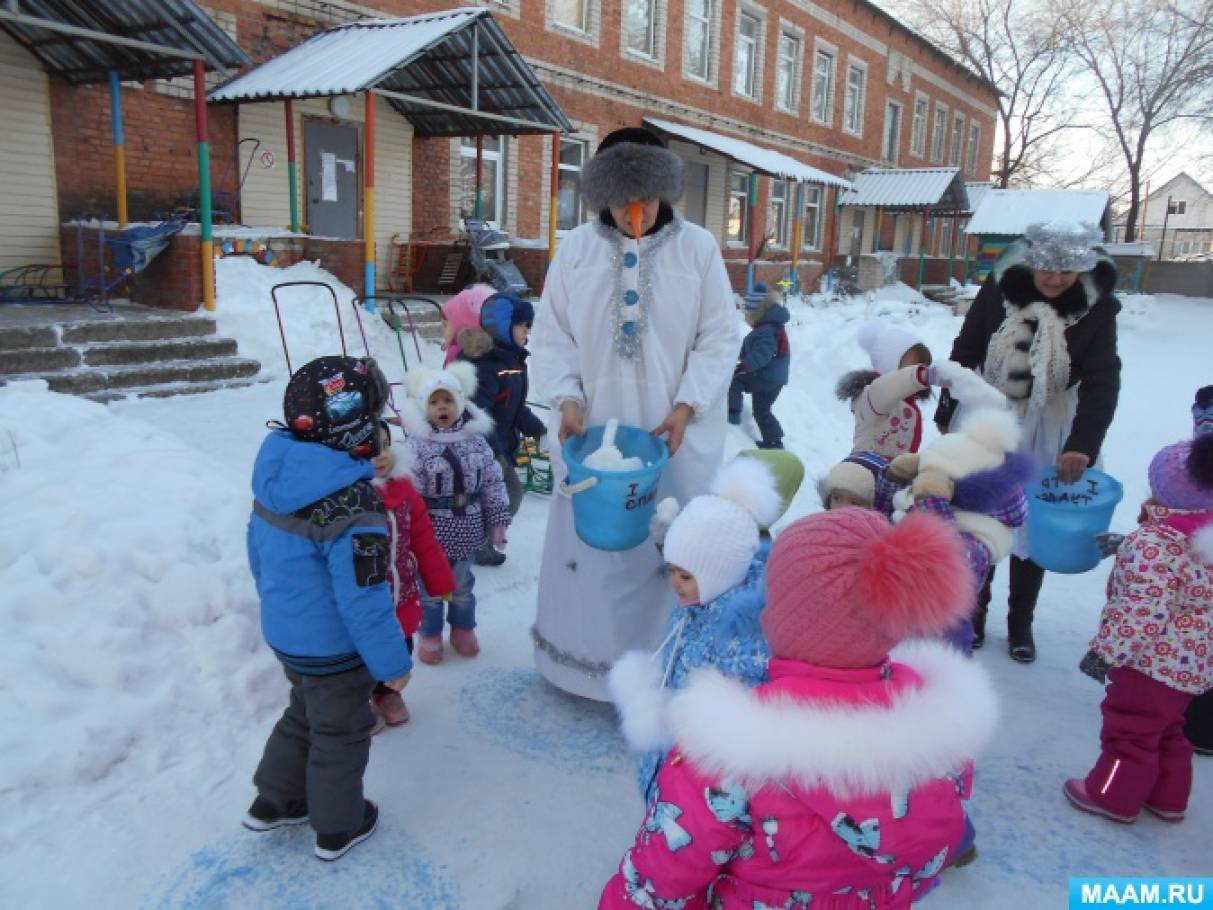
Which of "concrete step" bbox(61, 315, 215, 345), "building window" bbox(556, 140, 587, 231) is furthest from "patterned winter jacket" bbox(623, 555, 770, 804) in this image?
"building window" bbox(556, 140, 587, 231)

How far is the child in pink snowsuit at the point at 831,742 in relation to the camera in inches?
57.8

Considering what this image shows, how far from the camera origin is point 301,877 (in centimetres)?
244

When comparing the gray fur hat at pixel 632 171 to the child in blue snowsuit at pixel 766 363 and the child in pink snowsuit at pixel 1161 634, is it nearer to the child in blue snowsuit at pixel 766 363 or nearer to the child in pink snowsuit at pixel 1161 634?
the child in pink snowsuit at pixel 1161 634

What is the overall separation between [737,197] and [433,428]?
20133mm

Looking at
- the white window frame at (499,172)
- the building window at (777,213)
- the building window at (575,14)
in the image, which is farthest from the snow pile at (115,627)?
the building window at (777,213)

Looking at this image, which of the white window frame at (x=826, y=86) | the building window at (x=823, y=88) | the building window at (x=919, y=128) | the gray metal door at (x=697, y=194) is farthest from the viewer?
the building window at (x=919, y=128)

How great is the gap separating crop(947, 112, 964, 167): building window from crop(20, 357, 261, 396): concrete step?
108 ft

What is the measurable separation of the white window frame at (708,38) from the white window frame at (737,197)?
2.30m

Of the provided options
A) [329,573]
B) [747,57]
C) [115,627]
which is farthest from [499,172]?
[329,573]

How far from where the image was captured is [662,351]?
3193mm

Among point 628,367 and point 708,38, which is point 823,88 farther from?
point 628,367

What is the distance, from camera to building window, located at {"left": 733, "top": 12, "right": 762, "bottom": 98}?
2123 centimetres

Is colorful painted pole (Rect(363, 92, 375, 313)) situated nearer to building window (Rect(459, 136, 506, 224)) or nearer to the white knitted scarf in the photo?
building window (Rect(459, 136, 506, 224))

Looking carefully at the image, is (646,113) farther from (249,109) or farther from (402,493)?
(402,493)
